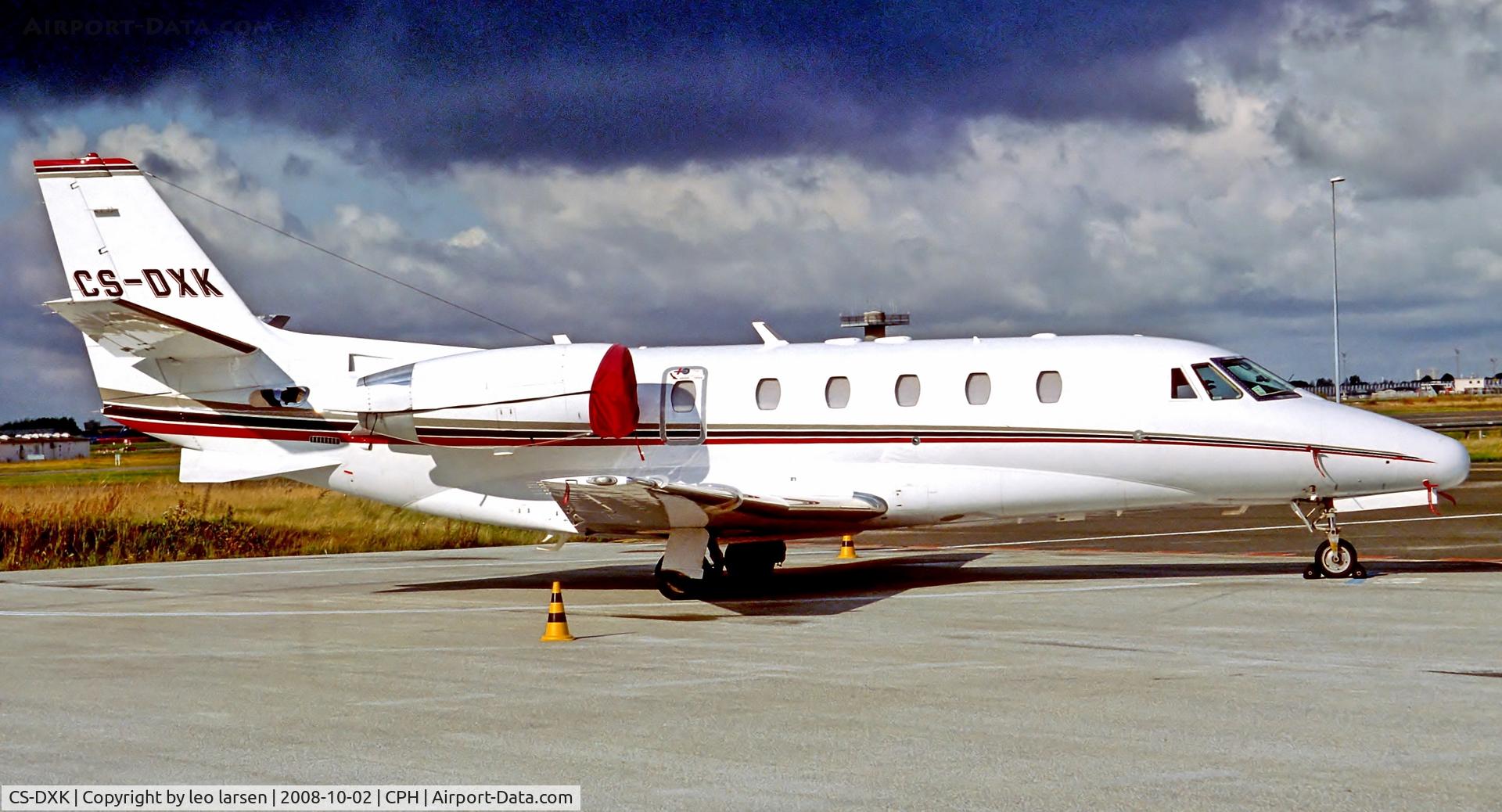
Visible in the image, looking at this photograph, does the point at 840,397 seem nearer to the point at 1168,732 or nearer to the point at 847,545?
the point at 847,545

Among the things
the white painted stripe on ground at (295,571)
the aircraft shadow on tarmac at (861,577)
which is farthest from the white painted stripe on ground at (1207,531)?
the white painted stripe on ground at (295,571)

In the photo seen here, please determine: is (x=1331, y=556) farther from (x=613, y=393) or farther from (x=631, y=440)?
(x=613, y=393)

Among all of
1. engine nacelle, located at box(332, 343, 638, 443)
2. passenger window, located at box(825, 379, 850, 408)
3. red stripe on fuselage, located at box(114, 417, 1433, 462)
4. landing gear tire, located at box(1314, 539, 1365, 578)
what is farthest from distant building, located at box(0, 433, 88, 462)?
landing gear tire, located at box(1314, 539, 1365, 578)

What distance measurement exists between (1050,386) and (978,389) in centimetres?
91

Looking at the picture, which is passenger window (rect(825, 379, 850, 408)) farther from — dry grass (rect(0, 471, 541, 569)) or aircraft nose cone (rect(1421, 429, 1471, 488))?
dry grass (rect(0, 471, 541, 569))

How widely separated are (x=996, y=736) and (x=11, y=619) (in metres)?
13.5

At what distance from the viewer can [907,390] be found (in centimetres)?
1842

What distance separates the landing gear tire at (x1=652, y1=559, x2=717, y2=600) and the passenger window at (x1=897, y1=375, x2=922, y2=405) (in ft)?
10.8

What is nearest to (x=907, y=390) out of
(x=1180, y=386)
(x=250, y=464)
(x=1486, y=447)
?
(x=1180, y=386)

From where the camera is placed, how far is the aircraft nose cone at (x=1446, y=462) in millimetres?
17516

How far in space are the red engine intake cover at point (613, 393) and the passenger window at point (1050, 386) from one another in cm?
522

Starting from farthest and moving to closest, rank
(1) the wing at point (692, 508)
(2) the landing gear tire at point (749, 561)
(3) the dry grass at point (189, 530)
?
(3) the dry grass at point (189, 530), (2) the landing gear tire at point (749, 561), (1) the wing at point (692, 508)

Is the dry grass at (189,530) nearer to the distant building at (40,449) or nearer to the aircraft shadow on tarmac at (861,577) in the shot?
the aircraft shadow on tarmac at (861,577)

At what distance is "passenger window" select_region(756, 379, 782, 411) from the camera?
18.7 m
